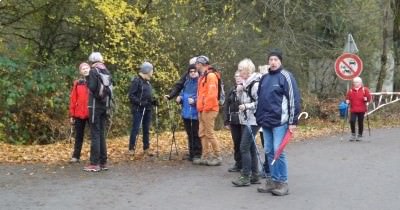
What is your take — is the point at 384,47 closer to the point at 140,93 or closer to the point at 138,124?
the point at 140,93

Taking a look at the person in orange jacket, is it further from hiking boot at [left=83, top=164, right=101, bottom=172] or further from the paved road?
hiking boot at [left=83, top=164, right=101, bottom=172]

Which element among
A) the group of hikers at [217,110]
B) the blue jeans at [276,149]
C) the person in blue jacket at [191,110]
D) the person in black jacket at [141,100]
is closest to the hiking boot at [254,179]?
the group of hikers at [217,110]

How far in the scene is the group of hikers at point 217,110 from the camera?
8672mm

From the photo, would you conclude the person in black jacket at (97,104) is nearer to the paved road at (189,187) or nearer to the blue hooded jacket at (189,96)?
the paved road at (189,187)

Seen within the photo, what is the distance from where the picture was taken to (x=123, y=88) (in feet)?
60.1

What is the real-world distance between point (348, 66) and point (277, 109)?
1212 centimetres

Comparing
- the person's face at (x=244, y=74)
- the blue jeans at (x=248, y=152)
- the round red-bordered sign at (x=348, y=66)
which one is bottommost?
the blue jeans at (x=248, y=152)

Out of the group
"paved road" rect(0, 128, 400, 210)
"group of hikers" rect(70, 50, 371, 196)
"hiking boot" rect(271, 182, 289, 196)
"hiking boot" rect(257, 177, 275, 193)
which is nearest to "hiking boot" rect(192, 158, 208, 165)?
"group of hikers" rect(70, 50, 371, 196)

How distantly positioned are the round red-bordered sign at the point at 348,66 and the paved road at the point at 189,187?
7751 millimetres

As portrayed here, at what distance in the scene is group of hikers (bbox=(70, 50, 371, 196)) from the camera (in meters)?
8.67

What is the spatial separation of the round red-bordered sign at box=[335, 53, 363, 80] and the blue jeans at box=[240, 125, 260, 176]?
10943 millimetres

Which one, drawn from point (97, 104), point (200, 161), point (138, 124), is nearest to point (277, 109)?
point (200, 161)

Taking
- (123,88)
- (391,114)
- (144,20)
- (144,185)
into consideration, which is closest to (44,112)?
(123,88)

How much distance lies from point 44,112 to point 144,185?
7.75 m
